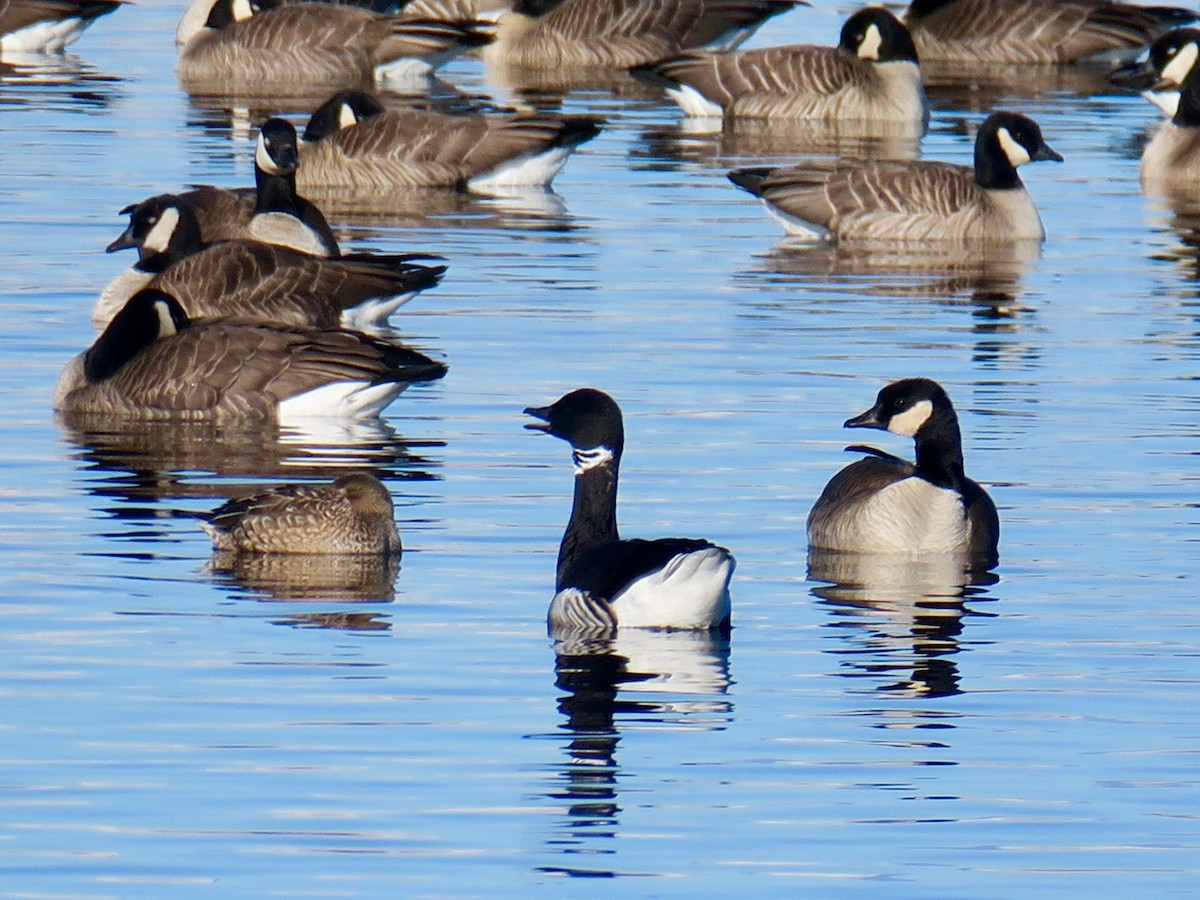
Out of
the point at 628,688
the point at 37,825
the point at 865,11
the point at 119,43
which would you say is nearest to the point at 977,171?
the point at 865,11

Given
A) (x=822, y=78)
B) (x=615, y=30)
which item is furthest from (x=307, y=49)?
(x=822, y=78)

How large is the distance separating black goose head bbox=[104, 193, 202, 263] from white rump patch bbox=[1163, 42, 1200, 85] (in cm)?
1346

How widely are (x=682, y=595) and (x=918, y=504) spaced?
2261mm

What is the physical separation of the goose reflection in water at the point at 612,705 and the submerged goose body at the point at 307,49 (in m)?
23.4

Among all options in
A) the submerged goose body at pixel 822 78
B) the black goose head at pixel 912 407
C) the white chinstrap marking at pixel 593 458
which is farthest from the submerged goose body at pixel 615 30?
the white chinstrap marking at pixel 593 458

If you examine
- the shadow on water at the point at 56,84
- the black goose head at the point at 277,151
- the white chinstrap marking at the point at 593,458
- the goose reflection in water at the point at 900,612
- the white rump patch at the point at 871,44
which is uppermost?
the white rump patch at the point at 871,44

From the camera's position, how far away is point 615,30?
3697cm

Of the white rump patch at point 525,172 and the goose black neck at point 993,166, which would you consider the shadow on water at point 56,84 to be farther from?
the goose black neck at point 993,166

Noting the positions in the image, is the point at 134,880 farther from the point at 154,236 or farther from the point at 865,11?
the point at 865,11

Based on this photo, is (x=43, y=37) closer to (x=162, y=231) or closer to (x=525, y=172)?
(x=525, y=172)

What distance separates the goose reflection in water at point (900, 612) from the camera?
36.3 feet

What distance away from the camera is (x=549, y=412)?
40.4 ft

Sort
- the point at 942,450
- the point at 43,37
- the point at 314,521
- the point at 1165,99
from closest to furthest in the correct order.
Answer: the point at 314,521 → the point at 942,450 → the point at 1165,99 → the point at 43,37

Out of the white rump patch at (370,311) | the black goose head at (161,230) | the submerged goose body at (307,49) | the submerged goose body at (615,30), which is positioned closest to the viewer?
the white rump patch at (370,311)
